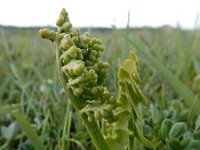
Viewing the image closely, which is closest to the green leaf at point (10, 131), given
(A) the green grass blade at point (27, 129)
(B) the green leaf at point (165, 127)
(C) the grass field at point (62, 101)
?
(C) the grass field at point (62, 101)

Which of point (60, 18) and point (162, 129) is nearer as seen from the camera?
point (60, 18)

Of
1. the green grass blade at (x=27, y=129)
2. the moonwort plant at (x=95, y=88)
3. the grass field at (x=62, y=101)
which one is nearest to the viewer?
the moonwort plant at (x=95, y=88)

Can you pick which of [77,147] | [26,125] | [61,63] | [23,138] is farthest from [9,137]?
[61,63]

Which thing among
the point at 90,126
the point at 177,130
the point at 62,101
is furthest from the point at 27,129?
the point at 62,101

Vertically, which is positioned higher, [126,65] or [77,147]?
[126,65]

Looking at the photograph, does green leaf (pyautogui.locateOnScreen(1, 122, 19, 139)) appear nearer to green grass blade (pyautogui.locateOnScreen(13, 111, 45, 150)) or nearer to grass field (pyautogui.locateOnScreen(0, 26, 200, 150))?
grass field (pyautogui.locateOnScreen(0, 26, 200, 150))

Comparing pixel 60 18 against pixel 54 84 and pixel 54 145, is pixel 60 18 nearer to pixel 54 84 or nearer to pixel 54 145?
pixel 54 145

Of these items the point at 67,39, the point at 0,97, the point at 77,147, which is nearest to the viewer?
the point at 67,39

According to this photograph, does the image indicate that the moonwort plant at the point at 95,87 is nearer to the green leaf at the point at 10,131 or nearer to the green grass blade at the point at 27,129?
the green grass blade at the point at 27,129
